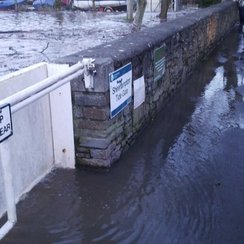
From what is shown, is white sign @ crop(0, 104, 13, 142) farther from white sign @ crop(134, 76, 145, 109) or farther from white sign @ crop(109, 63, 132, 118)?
white sign @ crop(134, 76, 145, 109)

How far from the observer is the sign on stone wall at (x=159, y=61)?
6734 mm

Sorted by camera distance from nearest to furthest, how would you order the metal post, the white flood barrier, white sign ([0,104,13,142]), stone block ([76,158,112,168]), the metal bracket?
white sign ([0,104,13,142]) < the metal post < the white flood barrier < the metal bracket < stone block ([76,158,112,168])

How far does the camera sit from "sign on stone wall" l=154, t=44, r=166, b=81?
22.1 feet

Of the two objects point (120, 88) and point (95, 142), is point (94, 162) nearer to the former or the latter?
point (95, 142)

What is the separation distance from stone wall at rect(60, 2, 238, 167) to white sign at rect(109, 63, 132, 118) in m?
0.07

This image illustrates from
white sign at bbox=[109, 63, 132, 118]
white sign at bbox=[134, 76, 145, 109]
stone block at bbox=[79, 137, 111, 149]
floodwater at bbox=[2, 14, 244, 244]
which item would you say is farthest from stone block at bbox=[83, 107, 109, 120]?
white sign at bbox=[134, 76, 145, 109]

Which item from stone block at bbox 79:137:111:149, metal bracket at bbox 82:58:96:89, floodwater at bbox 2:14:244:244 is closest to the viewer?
floodwater at bbox 2:14:244:244

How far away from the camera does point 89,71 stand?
4730mm

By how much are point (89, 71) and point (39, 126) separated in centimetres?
80

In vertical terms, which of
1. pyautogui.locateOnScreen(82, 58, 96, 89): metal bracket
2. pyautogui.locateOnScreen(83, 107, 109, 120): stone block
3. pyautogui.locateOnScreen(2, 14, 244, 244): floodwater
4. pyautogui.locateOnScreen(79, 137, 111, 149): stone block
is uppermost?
pyautogui.locateOnScreen(82, 58, 96, 89): metal bracket

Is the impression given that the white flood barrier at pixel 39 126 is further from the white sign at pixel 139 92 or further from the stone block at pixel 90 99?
the white sign at pixel 139 92

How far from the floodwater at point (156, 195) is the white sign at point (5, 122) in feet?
4.16

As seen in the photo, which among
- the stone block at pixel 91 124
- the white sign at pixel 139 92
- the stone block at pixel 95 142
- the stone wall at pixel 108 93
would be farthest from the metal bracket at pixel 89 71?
the white sign at pixel 139 92

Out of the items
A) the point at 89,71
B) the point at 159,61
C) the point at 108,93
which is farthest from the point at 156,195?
the point at 159,61
